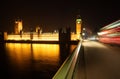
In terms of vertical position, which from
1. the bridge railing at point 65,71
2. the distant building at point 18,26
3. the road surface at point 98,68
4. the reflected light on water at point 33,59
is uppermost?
the distant building at point 18,26

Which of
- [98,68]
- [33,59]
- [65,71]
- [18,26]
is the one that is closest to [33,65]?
[33,59]

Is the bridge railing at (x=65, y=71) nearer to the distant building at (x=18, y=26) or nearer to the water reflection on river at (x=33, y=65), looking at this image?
the water reflection on river at (x=33, y=65)

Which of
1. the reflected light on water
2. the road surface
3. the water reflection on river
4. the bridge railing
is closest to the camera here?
the bridge railing

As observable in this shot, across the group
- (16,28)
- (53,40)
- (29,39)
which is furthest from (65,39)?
(16,28)

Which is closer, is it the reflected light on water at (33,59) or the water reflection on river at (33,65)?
the water reflection on river at (33,65)

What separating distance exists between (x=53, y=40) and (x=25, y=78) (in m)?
87.0

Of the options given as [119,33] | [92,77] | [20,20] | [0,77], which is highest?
[20,20]

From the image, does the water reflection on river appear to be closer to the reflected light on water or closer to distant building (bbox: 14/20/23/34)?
the reflected light on water

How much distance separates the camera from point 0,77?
2267cm

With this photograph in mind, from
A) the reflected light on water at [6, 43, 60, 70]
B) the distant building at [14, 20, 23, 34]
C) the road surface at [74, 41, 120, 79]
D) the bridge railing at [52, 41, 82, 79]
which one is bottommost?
the reflected light on water at [6, 43, 60, 70]

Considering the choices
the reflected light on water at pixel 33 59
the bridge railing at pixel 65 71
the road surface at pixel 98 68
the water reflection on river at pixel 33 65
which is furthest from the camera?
the reflected light on water at pixel 33 59

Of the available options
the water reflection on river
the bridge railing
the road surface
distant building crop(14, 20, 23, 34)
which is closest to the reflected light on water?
the water reflection on river

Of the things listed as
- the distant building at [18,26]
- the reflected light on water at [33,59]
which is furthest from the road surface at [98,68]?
the distant building at [18,26]

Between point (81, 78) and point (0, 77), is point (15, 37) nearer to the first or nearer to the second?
point (0, 77)
